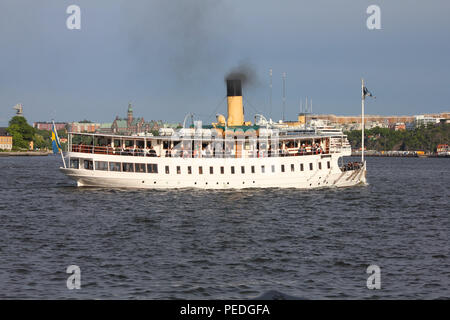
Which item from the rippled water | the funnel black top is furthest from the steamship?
the funnel black top

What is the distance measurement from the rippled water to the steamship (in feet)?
7.69

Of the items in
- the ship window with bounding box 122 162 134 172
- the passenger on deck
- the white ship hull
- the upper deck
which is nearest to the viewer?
the white ship hull

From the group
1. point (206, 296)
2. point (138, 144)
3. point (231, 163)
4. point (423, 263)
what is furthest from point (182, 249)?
point (138, 144)

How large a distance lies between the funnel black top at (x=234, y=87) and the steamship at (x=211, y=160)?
3.70 metres

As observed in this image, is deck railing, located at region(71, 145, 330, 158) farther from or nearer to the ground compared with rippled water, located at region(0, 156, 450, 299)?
farther from the ground

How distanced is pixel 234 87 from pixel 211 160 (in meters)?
11.9

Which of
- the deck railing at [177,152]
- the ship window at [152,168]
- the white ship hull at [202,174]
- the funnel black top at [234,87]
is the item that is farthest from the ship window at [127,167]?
the funnel black top at [234,87]

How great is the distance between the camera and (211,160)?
180 feet

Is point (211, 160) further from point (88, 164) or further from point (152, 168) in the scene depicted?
point (88, 164)

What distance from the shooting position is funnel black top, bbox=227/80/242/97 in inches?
2510

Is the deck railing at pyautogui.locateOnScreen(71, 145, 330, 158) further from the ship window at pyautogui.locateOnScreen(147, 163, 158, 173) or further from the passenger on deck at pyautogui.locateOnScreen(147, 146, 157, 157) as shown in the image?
the ship window at pyautogui.locateOnScreen(147, 163, 158, 173)

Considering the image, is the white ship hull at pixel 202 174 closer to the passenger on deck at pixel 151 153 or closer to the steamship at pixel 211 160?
the steamship at pixel 211 160

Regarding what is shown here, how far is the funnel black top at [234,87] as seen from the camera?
63.8 metres
